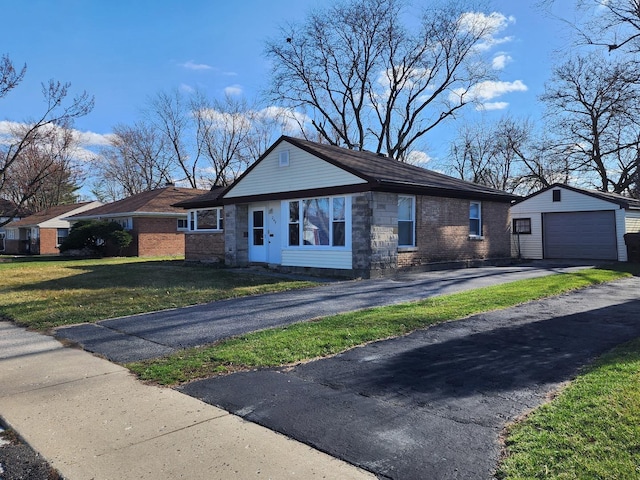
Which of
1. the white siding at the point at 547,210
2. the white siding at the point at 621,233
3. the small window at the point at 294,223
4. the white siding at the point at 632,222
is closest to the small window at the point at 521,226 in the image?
the white siding at the point at 547,210

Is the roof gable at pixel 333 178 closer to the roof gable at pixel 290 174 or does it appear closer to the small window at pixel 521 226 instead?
the roof gable at pixel 290 174

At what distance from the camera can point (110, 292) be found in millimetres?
12531

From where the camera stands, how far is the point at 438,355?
596 cm

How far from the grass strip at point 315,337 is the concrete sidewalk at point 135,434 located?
52 centimetres

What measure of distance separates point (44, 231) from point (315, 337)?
41114 millimetres

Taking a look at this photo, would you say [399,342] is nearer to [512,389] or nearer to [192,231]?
[512,389]

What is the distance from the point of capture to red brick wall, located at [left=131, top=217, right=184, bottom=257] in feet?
101

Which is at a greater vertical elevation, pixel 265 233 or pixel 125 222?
pixel 125 222

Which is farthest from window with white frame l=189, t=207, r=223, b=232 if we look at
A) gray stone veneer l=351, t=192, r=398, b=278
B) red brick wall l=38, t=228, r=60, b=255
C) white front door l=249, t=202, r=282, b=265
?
red brick wall l=38, t=228, r=60, b=255

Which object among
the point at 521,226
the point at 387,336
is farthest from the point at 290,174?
the point at 521,226

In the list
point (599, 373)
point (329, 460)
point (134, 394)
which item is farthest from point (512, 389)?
point (134, 394)

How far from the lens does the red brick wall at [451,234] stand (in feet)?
53.1

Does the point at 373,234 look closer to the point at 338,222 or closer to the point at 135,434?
the point at 338,222

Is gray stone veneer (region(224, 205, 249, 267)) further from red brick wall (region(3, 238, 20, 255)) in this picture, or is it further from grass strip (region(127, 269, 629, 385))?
red brick wall (region(3, 238, 20, 255))
